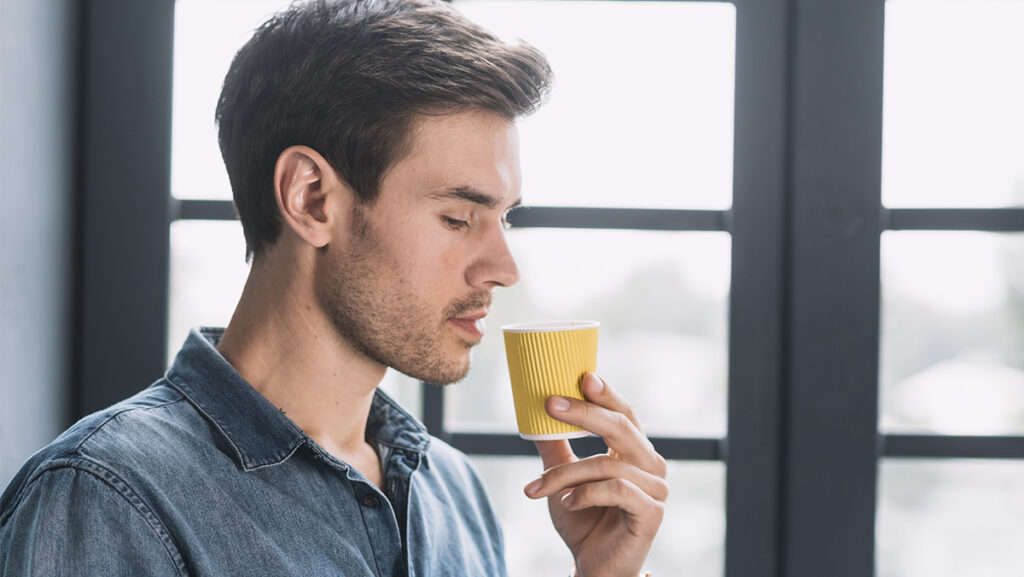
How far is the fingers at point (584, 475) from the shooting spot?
113 cm

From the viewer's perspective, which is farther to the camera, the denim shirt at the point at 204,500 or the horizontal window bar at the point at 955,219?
the horizontal window bar at the point at 955,219

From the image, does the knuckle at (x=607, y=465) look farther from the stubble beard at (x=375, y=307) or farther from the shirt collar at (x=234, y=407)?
the shirt collar at (x=234, y=407)

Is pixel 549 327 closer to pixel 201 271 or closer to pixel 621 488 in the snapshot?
pixel 621 488

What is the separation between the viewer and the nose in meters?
1.17

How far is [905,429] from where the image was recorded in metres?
1.72

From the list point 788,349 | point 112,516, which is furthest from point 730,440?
point 112,516

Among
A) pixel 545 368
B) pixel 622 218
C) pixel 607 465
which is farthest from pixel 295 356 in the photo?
pixel 622 218

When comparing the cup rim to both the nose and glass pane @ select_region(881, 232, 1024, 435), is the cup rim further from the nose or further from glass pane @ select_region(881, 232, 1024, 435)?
glass pane @ select_region(881, 232, 1024, 435)

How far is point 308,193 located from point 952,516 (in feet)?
4.82

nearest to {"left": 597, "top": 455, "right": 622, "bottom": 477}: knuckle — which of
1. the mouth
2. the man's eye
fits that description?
the mouth

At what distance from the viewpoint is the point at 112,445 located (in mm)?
914

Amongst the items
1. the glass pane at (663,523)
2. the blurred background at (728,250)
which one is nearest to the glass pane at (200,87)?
the blurred background at (728,250)

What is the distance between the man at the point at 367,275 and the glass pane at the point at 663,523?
1.71ft

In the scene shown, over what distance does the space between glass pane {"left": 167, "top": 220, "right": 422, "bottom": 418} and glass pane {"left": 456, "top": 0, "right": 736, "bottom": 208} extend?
0.53m
